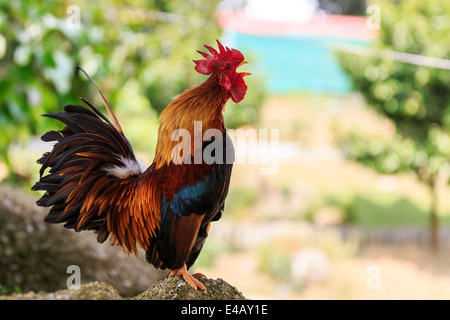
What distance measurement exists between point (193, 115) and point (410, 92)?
564cm

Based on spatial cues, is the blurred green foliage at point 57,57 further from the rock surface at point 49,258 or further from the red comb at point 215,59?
the red comb at point 215,59

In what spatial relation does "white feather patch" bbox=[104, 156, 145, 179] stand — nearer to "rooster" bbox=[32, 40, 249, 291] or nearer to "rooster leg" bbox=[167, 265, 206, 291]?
"rooster" bbox=[32, 40, 249, 291]

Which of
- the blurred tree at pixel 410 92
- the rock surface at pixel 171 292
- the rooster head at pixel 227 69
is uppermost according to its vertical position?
the blurred tree at pixel 410 92

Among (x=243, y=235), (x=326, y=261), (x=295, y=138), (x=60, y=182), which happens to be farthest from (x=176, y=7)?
(x=60, y=182)

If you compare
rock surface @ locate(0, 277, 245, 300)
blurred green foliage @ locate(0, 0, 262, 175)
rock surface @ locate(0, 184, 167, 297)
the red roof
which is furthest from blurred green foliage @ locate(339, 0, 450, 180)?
rock surface @ locate(0, 277, 245, 300)

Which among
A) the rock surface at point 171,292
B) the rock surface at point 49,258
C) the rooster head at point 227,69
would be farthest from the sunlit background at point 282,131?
the rooster head at point 227,69

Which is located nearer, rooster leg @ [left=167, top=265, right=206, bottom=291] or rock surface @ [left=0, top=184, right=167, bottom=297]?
rooster leg @ [left=167, top=265, right=206, bottom=291]

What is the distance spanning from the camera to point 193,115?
1.17m

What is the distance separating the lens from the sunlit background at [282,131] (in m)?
2.38

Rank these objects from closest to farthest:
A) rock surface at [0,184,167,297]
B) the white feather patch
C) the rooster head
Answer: the rooster head → the white feather patch → rock surface at [0,184,167,297]

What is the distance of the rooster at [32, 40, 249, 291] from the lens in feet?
3.75

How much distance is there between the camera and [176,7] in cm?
712

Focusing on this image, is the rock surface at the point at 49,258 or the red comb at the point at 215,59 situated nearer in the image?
the red comb at the point at 215,59

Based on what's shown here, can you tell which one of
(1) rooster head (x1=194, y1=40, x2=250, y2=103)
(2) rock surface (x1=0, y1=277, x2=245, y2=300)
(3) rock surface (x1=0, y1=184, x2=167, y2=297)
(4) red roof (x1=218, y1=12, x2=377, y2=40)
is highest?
(4) red roof (x1=218, y1=12, x2=377, y2=40)
